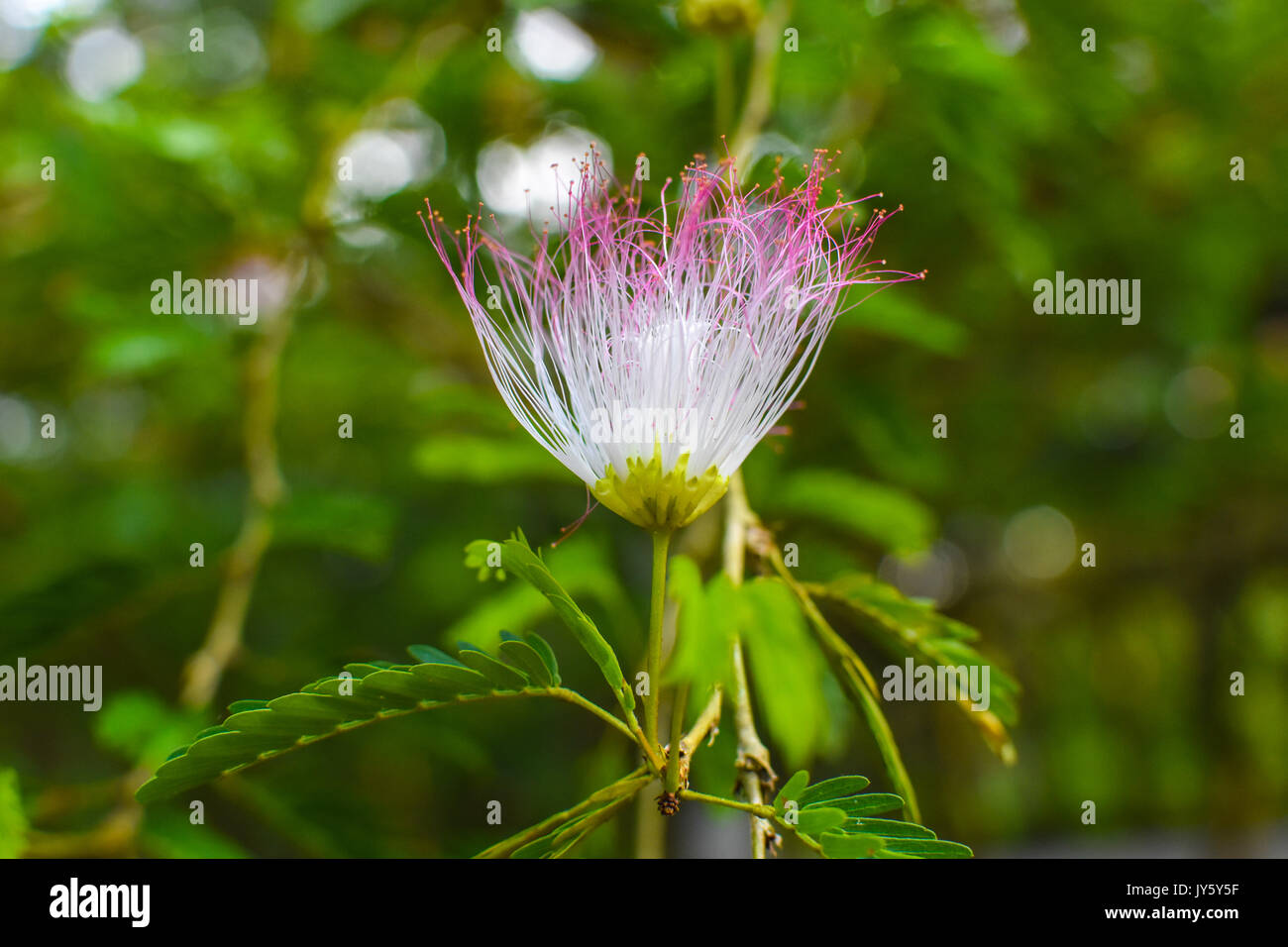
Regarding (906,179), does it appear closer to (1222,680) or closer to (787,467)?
(787,467)

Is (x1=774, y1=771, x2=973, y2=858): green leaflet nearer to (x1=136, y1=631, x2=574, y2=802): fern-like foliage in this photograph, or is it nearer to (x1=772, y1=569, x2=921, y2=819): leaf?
(x1=772, y1=569, x2=921, y2=819): leaf

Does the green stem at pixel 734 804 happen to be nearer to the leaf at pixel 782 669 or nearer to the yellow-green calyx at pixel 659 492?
the leaf at pixel 782 669

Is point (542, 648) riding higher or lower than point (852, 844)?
higher

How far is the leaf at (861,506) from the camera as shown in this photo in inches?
79.0

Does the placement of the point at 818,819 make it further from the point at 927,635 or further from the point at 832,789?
the point at 927,635

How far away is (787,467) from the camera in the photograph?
2.68m

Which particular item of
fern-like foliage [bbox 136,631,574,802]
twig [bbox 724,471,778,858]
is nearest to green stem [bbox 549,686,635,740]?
fern-like foliage [bbox 136,631,574,802]

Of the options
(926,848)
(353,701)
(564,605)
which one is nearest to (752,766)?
(926,848)

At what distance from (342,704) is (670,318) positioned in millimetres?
635

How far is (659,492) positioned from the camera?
3.61ft

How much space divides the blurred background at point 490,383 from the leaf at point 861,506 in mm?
12
